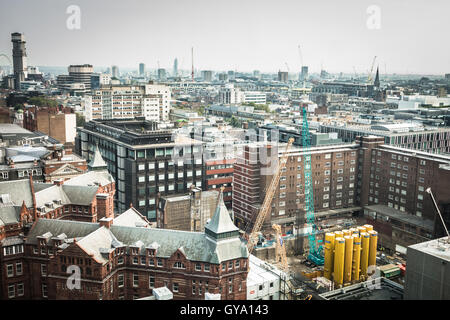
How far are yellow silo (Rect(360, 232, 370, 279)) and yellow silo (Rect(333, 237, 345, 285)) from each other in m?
1.92

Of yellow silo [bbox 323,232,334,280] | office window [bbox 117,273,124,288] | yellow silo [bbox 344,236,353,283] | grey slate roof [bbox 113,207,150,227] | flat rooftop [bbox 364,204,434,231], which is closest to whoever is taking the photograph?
office window [bbox 117,273,124,288]

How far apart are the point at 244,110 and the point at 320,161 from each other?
47544 mm

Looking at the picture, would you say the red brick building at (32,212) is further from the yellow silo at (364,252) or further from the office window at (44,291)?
the yellow silo at (364,252)

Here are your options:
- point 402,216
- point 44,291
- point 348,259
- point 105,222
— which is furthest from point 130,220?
point 402,216

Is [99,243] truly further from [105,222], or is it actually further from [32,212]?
[32,212]

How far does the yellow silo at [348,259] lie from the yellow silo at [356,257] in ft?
1.12

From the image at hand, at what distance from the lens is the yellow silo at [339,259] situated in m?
26.3

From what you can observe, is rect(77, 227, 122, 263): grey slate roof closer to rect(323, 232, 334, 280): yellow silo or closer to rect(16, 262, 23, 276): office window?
rect(16, 262, 23, 276): office window

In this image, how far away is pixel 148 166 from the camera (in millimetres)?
35375

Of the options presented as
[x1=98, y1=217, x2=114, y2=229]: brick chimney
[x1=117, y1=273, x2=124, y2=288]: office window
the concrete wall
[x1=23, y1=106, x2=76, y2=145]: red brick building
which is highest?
[x1=23, y1=106, x2=76, y2=145]: red brick building

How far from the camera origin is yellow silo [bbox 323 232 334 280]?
26688 millimetres

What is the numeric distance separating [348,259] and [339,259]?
2.42 ft

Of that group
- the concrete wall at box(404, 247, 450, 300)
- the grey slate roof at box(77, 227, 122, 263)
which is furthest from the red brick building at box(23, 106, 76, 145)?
the concrete wall at box(404, 247, 450, 300)
